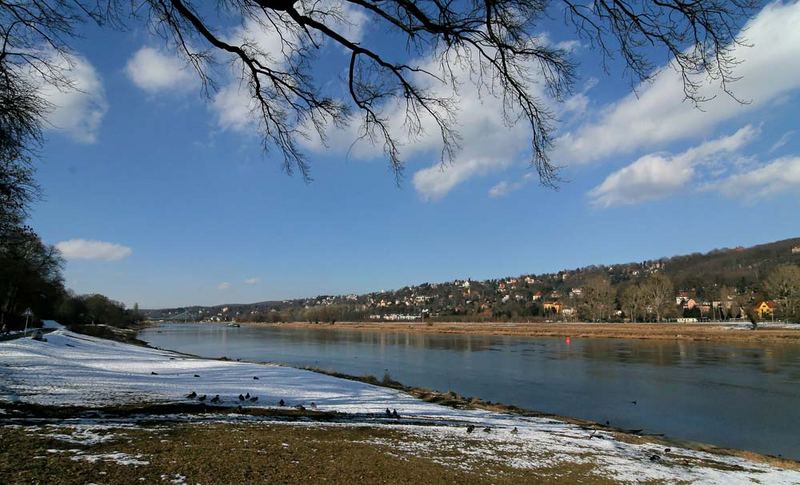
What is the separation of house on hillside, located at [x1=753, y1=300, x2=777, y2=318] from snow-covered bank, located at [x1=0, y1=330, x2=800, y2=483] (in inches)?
3266

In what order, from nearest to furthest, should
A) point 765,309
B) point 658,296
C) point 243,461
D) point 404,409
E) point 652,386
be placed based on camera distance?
point 243,461 → point 404,409 → point 652,386 → point 765,309 → point 658,296

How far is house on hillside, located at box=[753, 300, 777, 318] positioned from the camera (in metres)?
76.9

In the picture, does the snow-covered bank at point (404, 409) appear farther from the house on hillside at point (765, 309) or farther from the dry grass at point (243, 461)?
the house on hillside at point (765, 309)

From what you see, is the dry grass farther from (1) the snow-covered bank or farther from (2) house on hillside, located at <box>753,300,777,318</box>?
(2) house on hillside, located at <box>753,300,777,318</box>

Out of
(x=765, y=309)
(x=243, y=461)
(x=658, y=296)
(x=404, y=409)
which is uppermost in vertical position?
(x=658, y=296)

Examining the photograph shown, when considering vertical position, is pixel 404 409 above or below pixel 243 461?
below

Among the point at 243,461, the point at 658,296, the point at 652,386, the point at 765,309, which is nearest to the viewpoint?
the point at 243,461

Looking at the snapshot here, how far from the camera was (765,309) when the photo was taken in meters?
79.8

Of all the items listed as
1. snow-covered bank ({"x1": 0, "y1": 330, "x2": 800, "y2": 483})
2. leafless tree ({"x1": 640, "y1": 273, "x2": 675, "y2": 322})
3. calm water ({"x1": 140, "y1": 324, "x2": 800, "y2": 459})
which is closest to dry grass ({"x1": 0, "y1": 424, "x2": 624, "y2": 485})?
snow-covered bank ({"x1": 0, "y1": 330, "x2": 800, "y2": 483})

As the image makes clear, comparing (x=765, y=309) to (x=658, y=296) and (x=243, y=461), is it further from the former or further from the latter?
(x=243, y=461)

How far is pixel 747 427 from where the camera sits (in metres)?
14.2

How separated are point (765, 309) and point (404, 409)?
89274mm

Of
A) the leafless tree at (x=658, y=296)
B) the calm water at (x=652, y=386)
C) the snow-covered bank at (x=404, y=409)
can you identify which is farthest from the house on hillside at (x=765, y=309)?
the snow-covered bank at (x=404, y=409)

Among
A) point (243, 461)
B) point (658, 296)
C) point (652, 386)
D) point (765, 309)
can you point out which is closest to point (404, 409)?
point (243, 461)
